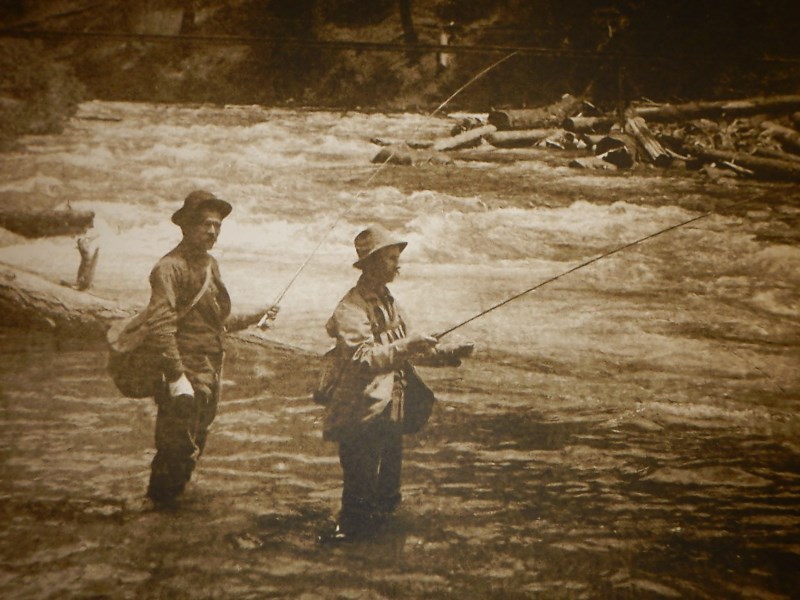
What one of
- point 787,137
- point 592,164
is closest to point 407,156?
point 592,164

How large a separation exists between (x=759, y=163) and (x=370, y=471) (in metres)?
3.83

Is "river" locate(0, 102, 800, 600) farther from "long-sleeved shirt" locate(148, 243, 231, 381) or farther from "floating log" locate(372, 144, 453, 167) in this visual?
"long-sleeved shirt" locate(148, 243, 231, 381)

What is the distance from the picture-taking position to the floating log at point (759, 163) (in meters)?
5.93

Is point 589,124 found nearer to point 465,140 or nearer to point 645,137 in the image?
point 645,137

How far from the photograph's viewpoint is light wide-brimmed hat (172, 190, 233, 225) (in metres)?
5.43

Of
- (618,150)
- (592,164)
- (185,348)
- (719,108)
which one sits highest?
(719,108)

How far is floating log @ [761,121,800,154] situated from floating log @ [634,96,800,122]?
149 millimetres

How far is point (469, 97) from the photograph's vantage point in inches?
235

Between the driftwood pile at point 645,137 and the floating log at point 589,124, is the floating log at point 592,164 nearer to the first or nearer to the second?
the driftwood pile at point 645,137

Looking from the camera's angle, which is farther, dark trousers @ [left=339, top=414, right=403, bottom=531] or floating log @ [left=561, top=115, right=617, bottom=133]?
floating log @ [left=561, top=115, right=617, bottom=133]

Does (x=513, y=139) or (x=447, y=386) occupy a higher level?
(x=513, y=139)

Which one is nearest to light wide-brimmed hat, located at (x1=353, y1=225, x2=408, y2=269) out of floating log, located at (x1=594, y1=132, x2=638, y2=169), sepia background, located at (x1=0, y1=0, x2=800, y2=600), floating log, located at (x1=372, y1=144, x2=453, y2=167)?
sepia background, located at (x1=0, y1=0, x2=800, y2=600)

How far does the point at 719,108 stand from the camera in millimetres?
6035

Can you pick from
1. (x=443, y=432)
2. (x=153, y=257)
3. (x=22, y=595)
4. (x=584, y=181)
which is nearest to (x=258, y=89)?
(x=153, y=257)
